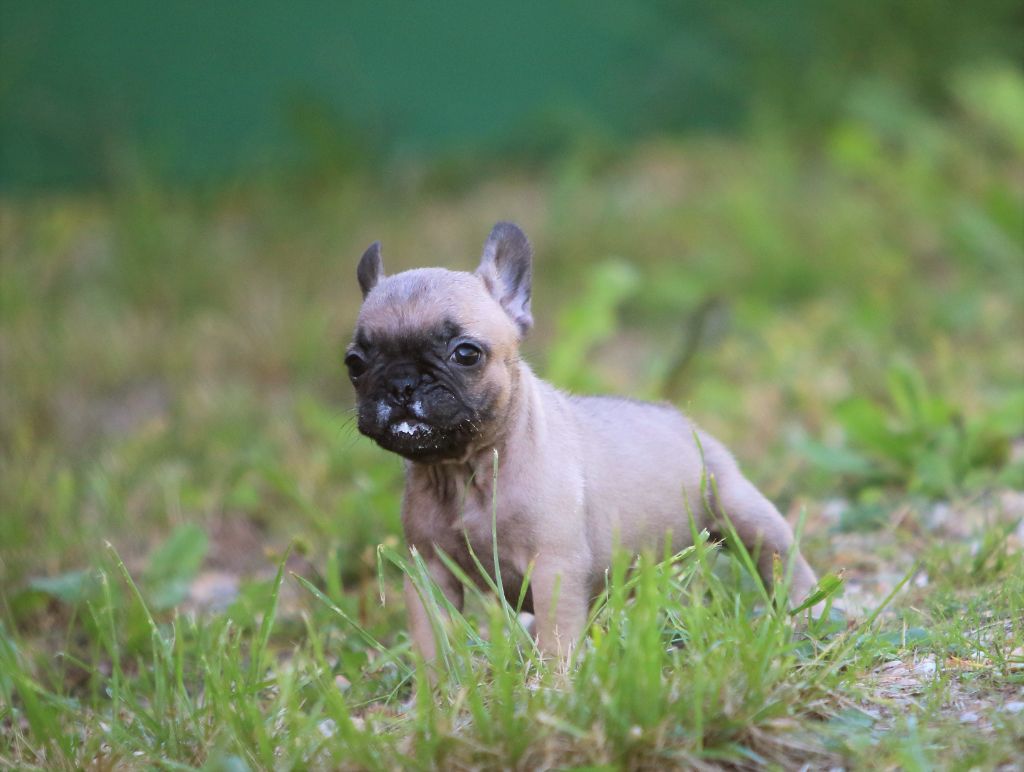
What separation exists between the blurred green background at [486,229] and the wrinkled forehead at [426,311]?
52.0 inches

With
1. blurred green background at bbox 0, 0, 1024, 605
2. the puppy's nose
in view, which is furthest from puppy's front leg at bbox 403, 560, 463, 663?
blurred green background at bbox 0, 0, 1024, 605

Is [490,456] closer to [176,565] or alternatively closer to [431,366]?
[431,366]

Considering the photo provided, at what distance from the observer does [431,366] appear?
10.8ft

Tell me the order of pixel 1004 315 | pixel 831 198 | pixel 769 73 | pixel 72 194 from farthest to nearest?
pixel 769 73 → pixel 72 194 → pixel 831 198 → pixel 1004 315

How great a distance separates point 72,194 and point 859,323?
616 centimetres

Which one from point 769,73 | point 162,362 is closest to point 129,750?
point 162,362

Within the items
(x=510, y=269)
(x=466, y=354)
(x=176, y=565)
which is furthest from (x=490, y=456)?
(x=176, y=565)

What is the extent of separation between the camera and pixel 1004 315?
7.16 meters

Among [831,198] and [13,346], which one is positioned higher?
[831,198]

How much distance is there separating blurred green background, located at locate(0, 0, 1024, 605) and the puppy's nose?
1.55 m

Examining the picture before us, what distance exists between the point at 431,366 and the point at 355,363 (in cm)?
24

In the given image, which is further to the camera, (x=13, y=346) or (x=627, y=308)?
(x=627, y=308)

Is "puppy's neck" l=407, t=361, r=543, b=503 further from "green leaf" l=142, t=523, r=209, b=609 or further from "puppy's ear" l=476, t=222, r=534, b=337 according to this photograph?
"green leaf" l=142, t=523, r=209, b=609

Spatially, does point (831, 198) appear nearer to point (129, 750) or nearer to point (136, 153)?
point (136, 153)
